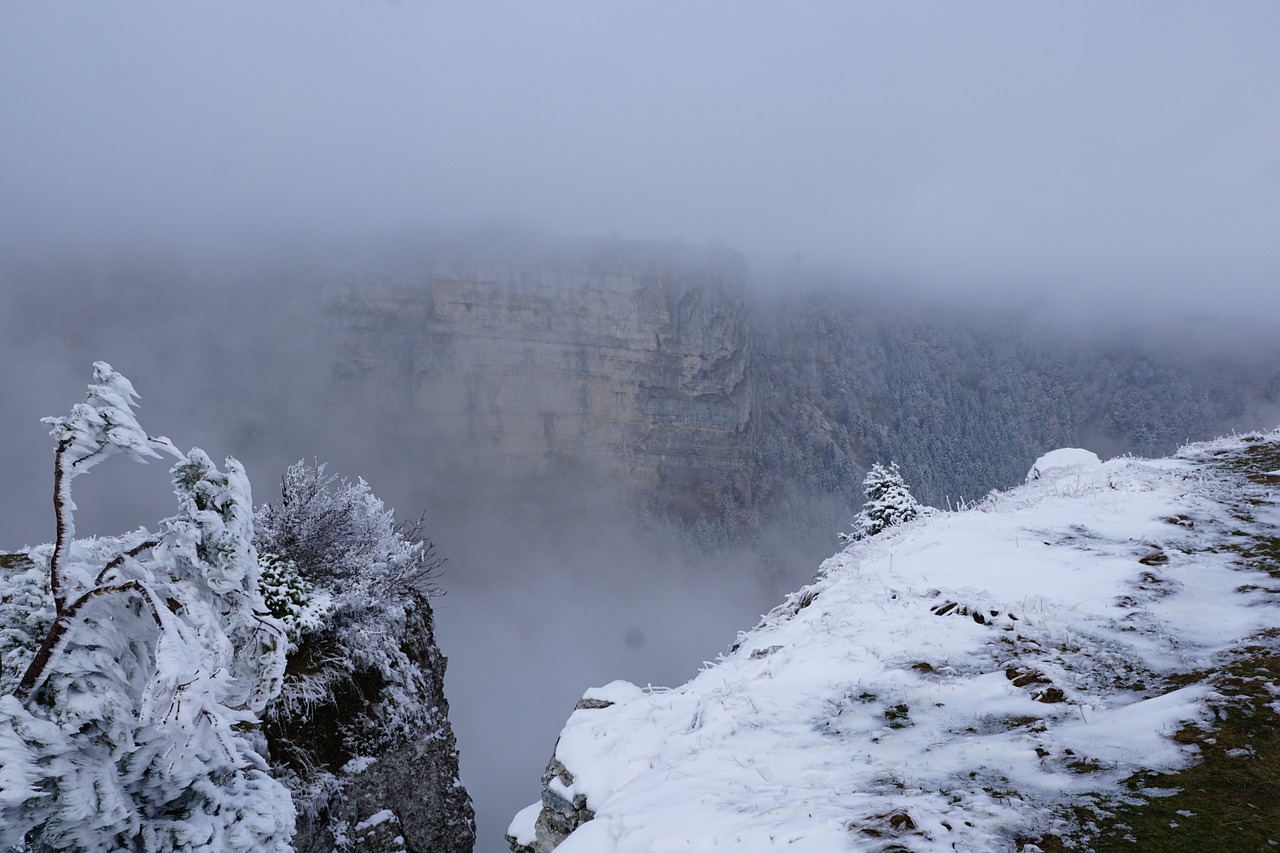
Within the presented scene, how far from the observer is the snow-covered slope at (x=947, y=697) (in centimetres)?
299

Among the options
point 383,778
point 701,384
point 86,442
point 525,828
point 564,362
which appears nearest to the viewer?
point 86,442

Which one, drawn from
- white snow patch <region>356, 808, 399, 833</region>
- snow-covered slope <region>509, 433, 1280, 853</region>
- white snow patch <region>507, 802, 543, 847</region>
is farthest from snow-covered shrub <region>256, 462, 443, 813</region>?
snow-covered slope <region>509, 433, 1280, 853</region>

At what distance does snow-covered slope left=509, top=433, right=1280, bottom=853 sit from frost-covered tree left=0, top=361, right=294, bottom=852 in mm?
2287

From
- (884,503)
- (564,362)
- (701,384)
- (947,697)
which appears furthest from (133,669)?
(701,384)

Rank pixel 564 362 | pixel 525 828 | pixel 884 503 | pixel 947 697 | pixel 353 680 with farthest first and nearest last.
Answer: pixel 564 362, pixel 884 503, pixel 353 680, pixel 525 828, pixel 947 697

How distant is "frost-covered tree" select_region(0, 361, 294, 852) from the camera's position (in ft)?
11.4

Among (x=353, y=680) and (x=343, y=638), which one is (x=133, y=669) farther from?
(x=353, y=680)

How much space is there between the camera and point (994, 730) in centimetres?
349

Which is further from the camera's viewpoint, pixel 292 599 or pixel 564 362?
pixel 564 362

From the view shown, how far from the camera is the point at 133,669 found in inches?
155

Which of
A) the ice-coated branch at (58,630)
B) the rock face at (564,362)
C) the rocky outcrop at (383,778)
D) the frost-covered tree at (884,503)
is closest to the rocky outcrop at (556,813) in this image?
the ice-coated branch at (58,630)

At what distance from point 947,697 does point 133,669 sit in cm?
487

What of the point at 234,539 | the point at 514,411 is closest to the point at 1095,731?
the point at 234,539

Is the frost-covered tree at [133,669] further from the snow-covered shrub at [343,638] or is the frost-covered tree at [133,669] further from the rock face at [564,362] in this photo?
the rock face at [564,362]
